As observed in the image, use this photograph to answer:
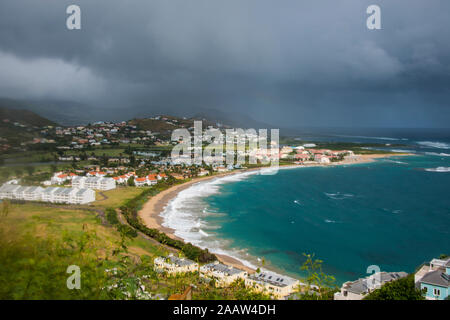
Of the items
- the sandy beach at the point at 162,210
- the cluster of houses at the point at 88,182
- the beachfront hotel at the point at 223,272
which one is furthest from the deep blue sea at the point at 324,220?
the cluster of houses at the point at 88,182

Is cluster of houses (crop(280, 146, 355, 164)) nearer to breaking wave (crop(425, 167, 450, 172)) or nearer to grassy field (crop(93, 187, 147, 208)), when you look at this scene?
breaking wave (crop(425, 167, 450, 172))

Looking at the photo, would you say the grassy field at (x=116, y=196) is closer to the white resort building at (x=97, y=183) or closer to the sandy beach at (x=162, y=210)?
the white resort building at (x=97, y=183)

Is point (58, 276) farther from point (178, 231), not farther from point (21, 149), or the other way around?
point (178, 231)

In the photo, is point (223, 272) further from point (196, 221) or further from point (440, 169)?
point (440, 169)

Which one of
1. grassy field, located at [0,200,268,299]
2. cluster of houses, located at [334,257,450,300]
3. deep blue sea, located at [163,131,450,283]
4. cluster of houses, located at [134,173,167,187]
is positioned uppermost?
grassy field, located at [0,200,268,299]

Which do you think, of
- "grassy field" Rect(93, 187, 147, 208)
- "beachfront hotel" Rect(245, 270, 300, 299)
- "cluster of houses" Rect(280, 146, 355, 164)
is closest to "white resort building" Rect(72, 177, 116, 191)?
"grassy field" Rect(93, 187, 147, 208)

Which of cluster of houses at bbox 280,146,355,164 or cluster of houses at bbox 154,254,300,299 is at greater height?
cluster of houses at bbox 280,146,355,164

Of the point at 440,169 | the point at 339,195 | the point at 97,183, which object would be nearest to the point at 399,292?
the point at 339,195
